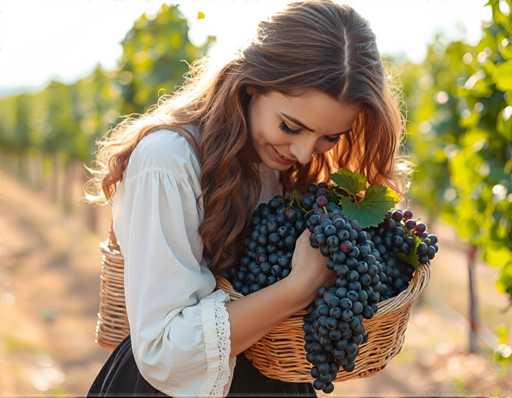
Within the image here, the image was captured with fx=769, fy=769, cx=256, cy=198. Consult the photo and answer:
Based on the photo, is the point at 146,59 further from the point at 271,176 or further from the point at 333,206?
the point at 333,206

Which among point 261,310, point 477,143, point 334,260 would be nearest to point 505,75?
point 334,260

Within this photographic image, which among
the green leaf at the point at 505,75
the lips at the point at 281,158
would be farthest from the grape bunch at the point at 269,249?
the green leaf at the point at 505,75

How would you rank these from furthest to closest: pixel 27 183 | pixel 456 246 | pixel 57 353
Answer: pixel 27 183 → pixel 456 246 → pixel 57 353

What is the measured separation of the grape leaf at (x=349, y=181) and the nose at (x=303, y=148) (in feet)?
0.55

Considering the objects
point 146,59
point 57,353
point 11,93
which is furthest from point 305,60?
point 11,93

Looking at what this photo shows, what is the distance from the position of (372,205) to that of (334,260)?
0.99 feet

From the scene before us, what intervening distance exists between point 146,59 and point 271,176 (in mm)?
3198

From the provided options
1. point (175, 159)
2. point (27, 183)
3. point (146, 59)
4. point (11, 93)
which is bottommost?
point (27, 183)

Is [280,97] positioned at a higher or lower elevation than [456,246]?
higher

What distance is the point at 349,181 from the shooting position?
7.06 ft

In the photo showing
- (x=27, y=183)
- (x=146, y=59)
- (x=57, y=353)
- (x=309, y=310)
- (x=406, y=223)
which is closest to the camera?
(x=309, y=310)

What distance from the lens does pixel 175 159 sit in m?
1.94

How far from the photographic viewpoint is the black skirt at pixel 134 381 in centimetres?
217

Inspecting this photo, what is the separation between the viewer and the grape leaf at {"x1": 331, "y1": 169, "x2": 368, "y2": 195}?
7.04 feet
